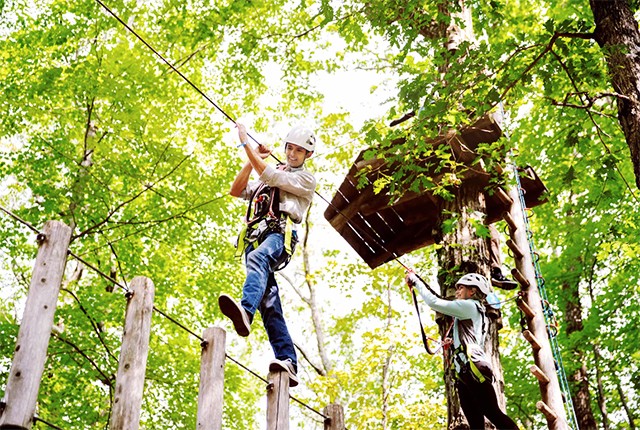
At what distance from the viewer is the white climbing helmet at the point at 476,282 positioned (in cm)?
524

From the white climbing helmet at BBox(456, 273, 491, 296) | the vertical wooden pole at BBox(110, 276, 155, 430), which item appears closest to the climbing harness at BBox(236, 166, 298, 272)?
the vertical wooden pole at BBox(110, 276, 155, 430)

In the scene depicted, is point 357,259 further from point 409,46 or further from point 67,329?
point 409,46

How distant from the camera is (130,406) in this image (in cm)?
332

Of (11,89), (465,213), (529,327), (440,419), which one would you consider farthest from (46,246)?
(440,419)

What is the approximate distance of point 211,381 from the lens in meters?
3.89

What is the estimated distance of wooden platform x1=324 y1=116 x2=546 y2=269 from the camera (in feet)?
20.1

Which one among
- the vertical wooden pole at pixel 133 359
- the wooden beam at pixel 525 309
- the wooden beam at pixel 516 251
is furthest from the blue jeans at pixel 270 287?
the wooden beam at pixel 516 251

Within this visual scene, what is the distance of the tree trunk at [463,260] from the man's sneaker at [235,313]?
204 centimetres

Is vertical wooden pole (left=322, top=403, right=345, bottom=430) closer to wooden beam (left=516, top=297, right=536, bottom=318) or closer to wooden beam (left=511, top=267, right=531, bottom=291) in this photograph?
wooden beam (left=516, top=297, right=536, bottom=318)

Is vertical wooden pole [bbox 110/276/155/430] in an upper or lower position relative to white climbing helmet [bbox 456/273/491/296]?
lower

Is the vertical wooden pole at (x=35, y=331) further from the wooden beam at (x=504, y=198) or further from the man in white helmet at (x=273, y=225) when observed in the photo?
the wooden beam at (x=504, y=198)

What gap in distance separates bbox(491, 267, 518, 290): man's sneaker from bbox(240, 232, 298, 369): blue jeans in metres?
2.42

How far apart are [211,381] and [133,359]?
566 mm

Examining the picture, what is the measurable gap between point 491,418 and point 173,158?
22.6ft
